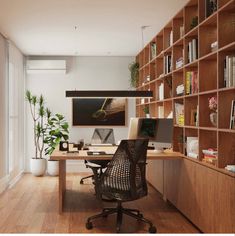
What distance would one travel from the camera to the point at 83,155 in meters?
4.28

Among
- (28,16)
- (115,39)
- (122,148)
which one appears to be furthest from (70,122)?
(122,148)

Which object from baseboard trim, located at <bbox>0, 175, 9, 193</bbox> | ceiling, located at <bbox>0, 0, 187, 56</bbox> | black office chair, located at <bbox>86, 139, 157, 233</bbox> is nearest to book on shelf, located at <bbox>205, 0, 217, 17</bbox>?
ceiling, located at <bbox>0, 0, 187, 56</bbox>

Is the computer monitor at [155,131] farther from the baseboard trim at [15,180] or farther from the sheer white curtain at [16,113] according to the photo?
the sheer white curtain at [16,113]

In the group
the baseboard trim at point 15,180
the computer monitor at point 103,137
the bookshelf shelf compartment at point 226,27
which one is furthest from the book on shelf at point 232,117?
the baseboard trim at point 15,180

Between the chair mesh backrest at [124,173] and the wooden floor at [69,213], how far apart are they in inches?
17.5

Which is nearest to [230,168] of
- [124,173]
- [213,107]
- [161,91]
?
[213,107]

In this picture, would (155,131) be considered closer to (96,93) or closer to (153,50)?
(96,93)

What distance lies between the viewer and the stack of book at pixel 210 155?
3.51m

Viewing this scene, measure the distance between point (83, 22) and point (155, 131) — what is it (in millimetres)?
1875

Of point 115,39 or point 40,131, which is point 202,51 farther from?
point 40,131

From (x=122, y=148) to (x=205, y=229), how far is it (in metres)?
1.18

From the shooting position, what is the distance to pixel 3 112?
5.84 m

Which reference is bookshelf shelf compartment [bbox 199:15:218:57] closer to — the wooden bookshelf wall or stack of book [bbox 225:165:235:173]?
the wooden bookshelf wall

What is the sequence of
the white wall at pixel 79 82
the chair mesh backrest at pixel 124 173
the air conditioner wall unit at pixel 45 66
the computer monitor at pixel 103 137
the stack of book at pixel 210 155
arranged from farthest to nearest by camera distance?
the white wall at pixel 79 82
the air conditioner wall unit at pixel 45 66
the computer monitor at pixel 103 137
the chair mesh backrest at pixel 124 173
the stack of book at pixel 210 155
